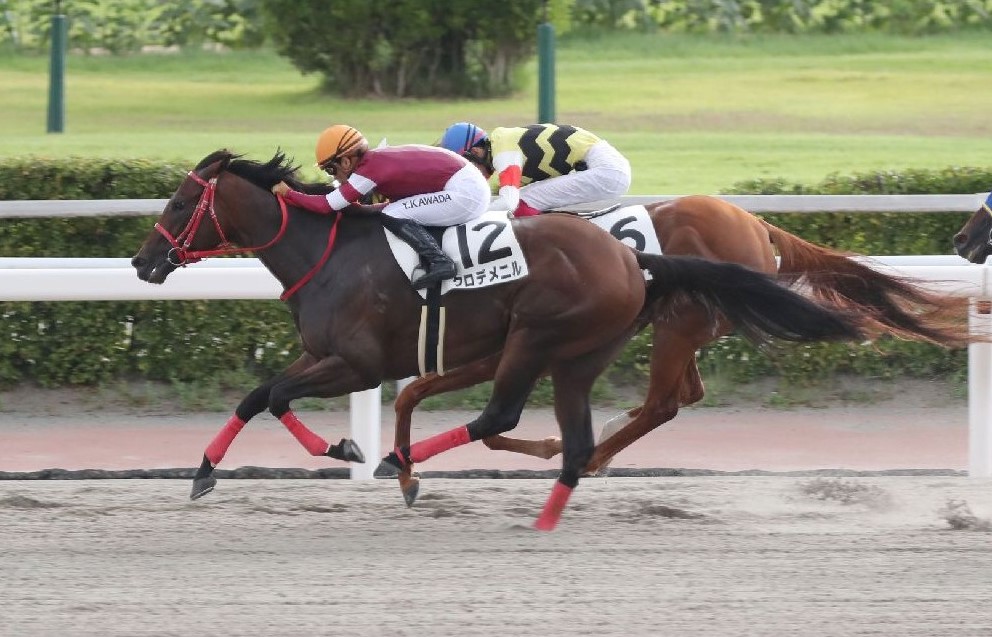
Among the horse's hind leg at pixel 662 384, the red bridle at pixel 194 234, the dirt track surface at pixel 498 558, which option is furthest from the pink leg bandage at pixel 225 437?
the horse's hind leg at pixel 662 384

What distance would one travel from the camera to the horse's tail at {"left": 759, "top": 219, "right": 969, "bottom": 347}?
19.7 feet

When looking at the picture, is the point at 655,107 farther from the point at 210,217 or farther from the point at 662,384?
the point at 210,217

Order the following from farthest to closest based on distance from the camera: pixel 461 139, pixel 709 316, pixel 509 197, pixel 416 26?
1. pixel 416 26
2. pixel 461 139
3. pixel 509 197
4. pixel 709 316

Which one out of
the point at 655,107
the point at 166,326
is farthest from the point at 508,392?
the point at 655,107

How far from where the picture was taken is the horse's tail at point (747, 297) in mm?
5562

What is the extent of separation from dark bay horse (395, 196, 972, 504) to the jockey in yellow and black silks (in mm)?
311

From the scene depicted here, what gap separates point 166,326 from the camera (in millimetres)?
7500

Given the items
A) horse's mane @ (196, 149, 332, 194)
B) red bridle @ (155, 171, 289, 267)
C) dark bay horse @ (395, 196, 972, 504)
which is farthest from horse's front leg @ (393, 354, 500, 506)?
horse's mane @ (196, 149, 332, 194)

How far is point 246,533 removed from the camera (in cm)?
528

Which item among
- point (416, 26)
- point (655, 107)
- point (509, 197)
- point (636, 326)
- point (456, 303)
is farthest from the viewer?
point (655, 107)

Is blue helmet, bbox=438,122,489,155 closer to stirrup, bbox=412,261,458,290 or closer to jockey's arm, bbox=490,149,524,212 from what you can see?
jockey's arm, bbox=490,149,524,212

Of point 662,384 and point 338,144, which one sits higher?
point 338,144

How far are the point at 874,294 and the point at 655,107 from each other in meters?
10.7

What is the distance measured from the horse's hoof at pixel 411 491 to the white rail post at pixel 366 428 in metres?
0.59
